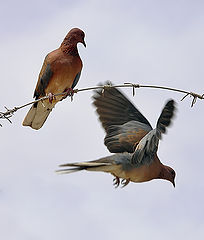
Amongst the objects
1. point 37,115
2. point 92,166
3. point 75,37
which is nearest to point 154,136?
point 92,166

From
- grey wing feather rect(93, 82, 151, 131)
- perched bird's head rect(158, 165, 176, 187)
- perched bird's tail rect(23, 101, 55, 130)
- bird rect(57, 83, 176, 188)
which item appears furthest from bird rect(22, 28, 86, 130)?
perched bird's head rect(158, 165, 176, 187)

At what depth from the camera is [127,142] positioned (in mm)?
3979

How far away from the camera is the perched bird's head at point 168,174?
158 inches

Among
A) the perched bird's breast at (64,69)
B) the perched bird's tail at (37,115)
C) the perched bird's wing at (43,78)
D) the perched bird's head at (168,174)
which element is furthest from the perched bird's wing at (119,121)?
the perched bird's tail at (37,115)

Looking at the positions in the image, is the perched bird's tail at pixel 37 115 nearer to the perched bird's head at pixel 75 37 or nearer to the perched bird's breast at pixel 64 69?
the perched bird's breast at pixel 64 69

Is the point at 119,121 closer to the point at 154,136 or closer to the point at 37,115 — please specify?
the point at 154,136

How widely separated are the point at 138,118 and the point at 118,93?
326mm

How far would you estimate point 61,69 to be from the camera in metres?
5.59

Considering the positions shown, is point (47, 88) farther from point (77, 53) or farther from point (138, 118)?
point (138, 118)

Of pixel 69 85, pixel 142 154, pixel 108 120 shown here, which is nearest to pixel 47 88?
pixel 69 85

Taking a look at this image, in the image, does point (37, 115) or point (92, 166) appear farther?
point (37, 115)

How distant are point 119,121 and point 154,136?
98cm

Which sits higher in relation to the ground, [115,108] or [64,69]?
[64,69]

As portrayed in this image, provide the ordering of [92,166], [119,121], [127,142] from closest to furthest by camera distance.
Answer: [92,166] < [127,142] < [119,121]
